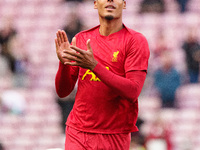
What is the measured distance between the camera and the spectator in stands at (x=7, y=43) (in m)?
8.21

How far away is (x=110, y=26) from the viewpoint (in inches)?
126

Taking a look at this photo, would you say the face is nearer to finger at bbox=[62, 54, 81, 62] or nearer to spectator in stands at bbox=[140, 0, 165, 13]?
finger at bbox=[62, 54, 81, 62]

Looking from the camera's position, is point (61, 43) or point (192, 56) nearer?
point (61, 43)

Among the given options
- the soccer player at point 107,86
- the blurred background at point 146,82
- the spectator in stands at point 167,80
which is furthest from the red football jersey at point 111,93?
the spectator in stands at point 167,80

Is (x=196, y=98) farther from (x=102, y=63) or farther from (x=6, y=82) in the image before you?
(x=102, y=63)

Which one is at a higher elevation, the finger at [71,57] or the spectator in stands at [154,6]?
the finger at [71,57]

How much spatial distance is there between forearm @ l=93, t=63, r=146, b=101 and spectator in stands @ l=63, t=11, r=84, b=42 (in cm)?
523

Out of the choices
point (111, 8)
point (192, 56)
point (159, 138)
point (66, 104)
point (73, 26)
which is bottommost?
point (159, 138)

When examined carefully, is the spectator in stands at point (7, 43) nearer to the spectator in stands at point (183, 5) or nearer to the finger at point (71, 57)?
the spectator in stands at point (183, 5)

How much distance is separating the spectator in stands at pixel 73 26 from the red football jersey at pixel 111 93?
16.3ft

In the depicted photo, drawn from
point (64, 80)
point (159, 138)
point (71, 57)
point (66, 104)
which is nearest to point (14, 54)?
point (66, 104)

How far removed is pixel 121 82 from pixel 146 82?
506cm

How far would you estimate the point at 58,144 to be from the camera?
300 inches

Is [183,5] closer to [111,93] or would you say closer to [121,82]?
[111,93]
